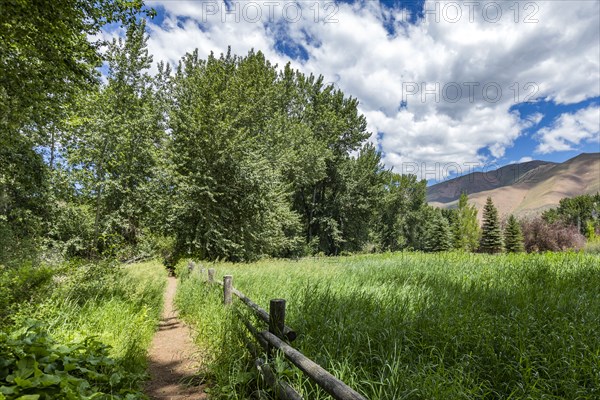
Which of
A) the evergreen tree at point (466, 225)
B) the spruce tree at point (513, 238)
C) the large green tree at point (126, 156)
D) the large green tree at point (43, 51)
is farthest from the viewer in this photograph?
the evergreen tree at point (466, 225)

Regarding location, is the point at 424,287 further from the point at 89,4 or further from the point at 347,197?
the point at 347,197

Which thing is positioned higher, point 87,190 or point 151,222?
point 87,190

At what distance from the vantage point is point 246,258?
65.0 feet

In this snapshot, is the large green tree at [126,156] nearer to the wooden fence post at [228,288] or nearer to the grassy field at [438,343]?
the wooden fence post at [228,288]

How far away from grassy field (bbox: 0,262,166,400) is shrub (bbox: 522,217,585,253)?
5005 cm

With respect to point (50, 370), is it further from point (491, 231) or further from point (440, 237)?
point (491, 231)

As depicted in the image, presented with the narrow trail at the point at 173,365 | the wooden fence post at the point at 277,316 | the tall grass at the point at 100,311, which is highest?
the wooden fence post at the point at 277,316

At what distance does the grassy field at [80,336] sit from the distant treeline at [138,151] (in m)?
1.62

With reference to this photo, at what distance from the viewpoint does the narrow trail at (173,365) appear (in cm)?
390

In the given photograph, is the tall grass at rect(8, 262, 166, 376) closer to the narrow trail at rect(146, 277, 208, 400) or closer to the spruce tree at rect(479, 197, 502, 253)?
the narrow trail at rect(146, 277, 208, 400)

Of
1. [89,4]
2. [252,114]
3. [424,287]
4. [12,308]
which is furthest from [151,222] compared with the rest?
[424,287]

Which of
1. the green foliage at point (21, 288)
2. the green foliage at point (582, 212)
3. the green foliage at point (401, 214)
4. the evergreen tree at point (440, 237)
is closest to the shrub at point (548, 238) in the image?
the evergreen tree at point (440, 237)

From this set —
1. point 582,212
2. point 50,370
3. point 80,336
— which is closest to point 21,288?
point 80,336

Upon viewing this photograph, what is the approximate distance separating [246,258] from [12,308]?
51.5ft
